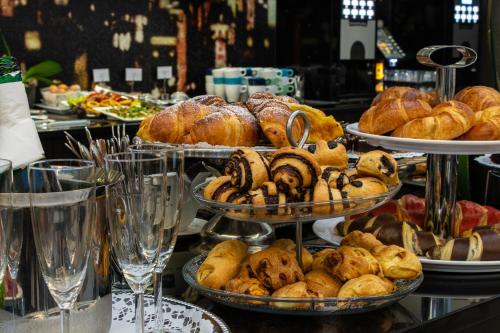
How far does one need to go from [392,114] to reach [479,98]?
0.21 metres

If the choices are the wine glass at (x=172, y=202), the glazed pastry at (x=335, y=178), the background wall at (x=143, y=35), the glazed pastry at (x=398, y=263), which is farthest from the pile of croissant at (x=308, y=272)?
the background wall at (x=143, y=35)

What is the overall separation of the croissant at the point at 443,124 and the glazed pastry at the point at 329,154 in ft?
0.57

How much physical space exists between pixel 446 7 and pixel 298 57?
1120 mm

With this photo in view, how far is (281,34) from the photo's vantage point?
16.0 ft

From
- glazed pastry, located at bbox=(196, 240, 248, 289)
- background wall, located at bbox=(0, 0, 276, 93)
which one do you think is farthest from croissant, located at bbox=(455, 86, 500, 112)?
background wall, located at bbox=(0, 0, 276, 93)

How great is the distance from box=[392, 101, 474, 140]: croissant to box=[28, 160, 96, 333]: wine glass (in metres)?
0.75

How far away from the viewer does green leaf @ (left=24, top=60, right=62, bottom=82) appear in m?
3.81

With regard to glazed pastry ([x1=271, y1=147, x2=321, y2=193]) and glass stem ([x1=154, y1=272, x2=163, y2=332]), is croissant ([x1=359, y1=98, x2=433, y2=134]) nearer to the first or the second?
glazed pastry ([x1=271, y1=147, x2=321, y2=193])

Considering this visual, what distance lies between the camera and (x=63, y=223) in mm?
759

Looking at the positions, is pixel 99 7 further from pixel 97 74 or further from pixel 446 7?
pixel 446 7

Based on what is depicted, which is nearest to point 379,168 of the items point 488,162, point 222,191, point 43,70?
point 222,191

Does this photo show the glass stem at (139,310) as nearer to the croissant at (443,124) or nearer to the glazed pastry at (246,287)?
the glazed pastry at (246,287)

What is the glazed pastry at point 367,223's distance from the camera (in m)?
1.34

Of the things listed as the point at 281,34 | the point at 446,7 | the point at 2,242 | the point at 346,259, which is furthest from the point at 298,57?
the point at 2,242
